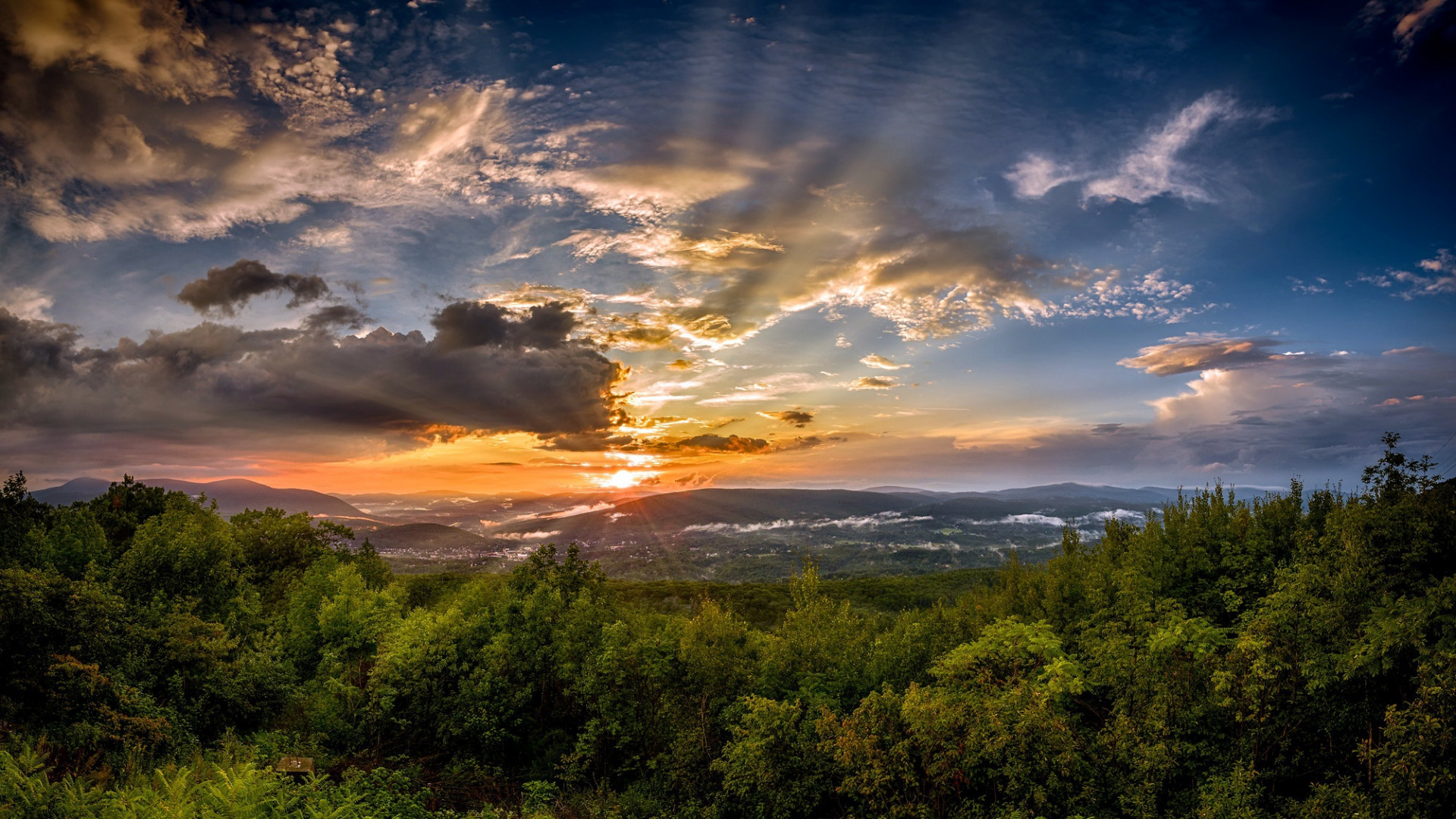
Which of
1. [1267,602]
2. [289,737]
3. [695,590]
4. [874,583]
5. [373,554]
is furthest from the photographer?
[874,583]

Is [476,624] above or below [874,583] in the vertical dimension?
above

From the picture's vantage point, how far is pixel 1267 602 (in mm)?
18703

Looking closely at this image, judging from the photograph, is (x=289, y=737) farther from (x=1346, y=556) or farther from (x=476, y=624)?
(x=1346, y=556)

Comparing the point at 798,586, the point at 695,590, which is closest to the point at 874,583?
the point at 695,590

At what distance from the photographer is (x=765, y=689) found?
24344 millimetres

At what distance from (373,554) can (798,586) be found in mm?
48670

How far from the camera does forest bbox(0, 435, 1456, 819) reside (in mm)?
14359

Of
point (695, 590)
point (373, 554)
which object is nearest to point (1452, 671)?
point (373, 554)

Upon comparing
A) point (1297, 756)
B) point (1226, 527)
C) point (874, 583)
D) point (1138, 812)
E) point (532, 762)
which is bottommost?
point (874, 583)

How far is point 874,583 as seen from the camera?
125 m

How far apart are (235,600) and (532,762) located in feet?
67.1

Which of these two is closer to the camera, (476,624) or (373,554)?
(476,624)

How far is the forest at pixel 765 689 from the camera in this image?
47.1 feet

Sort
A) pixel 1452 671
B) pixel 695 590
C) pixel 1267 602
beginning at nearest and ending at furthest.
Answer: pixel 1452 671 < pixel 1267 602 < pixel 695 590
